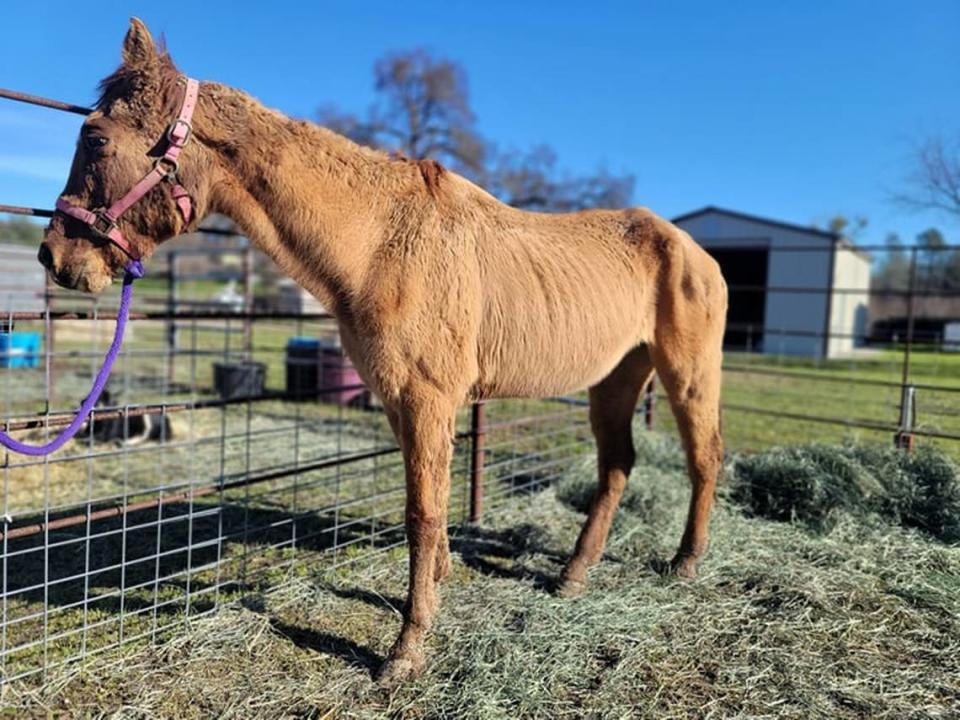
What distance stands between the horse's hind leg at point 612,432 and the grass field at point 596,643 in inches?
10.8

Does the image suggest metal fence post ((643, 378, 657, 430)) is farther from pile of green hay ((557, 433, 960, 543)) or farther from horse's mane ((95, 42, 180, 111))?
horse's mane ((95, 42, 180, 111))

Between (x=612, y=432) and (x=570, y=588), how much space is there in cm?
104

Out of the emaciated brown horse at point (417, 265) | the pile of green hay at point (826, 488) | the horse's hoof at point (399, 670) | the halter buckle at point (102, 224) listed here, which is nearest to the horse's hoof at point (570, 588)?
the emaciated brown horse at point (417, 265)

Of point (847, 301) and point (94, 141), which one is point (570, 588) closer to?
point (94, 141)

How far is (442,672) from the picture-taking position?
2799mm

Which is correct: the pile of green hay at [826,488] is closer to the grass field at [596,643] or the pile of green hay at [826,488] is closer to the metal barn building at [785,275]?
the grass field at [596,643]

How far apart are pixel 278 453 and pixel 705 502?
442 cm

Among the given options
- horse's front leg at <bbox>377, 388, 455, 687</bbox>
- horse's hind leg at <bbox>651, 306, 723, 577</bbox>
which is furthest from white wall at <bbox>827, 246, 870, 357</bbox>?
horse's front leg at <bbox>377, 388, 455, 687</bbox>

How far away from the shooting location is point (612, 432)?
4.14 meters

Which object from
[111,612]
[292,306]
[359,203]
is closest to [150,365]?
[292,306]

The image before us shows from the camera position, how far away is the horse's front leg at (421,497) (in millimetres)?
2850

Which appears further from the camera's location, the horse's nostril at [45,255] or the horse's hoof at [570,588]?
the horse's hoof at [570,588]

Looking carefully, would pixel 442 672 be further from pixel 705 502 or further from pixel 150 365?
pixel 150 365

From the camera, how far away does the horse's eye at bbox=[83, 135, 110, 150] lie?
8.02 feet
